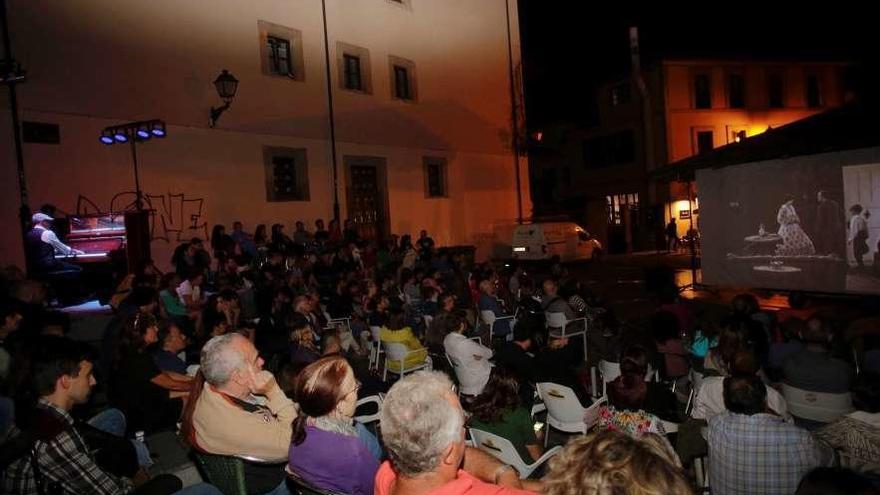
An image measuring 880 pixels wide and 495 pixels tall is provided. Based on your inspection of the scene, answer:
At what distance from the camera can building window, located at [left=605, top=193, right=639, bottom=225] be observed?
29.5 meters

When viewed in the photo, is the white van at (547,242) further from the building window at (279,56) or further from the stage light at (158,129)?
the stage light at (158,129)

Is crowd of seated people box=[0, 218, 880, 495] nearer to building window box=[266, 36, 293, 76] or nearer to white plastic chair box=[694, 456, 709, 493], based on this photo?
white plastic chair box=[694, 456, 709, 493]

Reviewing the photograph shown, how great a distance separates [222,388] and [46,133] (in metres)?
9.38

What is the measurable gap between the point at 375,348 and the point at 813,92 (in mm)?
31067

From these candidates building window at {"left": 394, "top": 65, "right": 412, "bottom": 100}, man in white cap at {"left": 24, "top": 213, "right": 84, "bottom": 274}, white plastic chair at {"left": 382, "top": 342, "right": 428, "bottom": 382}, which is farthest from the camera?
building window at {"left": 394, "top": 65, "right": 412, "bottom": 100}

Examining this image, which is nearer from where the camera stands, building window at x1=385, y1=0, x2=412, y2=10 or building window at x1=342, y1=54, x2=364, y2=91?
building window at x1=342, y1=54, x2=364, y2=91

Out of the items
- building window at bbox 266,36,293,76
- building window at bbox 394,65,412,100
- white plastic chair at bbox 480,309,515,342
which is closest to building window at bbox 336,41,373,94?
building window at bbox 394,65,412,100

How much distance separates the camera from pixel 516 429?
3.81 metres

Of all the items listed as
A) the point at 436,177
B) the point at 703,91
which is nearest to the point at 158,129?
the point at 436,177

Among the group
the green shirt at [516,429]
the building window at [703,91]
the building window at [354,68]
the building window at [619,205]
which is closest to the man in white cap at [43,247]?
the green shirt at [516,429]

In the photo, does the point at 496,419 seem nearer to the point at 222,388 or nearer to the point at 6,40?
the point at 222,388

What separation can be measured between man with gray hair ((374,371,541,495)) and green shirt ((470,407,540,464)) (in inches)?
74.9

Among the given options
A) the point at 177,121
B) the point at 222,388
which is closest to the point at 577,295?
the point at 222,388

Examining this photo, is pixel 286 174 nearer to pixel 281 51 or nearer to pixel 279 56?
pixel 279 56
